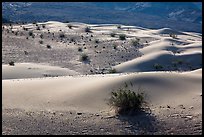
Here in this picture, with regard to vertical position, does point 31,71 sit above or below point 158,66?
above

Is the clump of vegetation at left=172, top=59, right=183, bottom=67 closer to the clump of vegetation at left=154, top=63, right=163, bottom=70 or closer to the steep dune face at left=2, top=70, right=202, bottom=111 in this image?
the clump of vegetation at left=154, top=63, right=163, bottom=70

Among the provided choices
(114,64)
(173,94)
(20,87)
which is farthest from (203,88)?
(114,64)

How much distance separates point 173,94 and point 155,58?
1421 centimetres

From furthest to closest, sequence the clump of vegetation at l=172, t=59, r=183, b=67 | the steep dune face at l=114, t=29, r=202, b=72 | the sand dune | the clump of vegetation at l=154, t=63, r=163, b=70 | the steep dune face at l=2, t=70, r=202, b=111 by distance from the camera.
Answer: the clump of vegetation at l=172, t=59, r=183, b=67
the steep dune face at l=114, t=29, r=202, b=72
the clump of vegetation at l=154, t=63, r=163, b=70
the sand dune
the steep dune face at l=2, t=70, r=202, b=111

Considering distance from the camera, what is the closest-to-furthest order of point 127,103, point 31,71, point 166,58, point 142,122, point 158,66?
point 142,122 < point 127,103 < point 31,71 < point 158,66 < point 166,58

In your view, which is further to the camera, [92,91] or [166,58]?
[166,58]

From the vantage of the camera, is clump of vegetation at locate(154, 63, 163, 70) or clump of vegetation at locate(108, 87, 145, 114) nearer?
clump of vegetation at locate(108, 87, 145, 114)

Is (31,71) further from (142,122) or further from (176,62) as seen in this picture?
(142,122)

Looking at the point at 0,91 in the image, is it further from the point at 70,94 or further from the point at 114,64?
the point at 114,64

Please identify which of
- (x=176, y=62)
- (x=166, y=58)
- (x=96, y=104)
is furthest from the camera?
(x=166, y=58)

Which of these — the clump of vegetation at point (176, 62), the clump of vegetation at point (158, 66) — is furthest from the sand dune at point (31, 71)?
the clump of vegetation at point (176, 62)

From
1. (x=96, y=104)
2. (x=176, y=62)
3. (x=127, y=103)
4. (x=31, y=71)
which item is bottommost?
(x=176, y=62)

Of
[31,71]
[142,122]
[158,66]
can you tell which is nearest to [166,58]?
[158,66]

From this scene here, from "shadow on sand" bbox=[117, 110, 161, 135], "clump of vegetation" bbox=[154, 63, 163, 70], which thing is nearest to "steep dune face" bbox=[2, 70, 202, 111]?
"shadow on sand" bbox=[117, 110, 161, 135]
